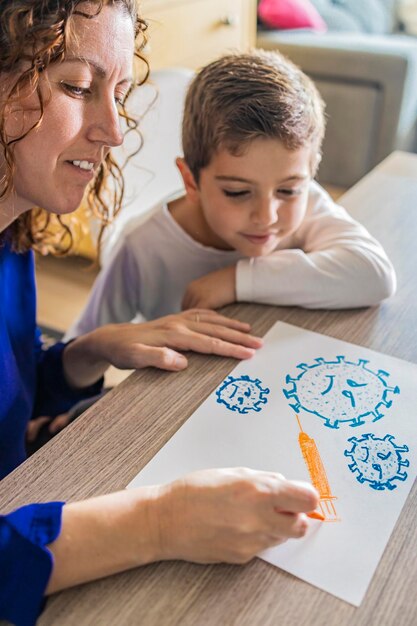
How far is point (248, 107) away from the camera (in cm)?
89

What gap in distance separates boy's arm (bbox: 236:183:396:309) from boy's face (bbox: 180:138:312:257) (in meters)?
0.06

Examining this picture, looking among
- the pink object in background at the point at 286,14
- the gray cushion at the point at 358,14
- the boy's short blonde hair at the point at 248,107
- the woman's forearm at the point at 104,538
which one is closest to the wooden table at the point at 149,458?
the woman's forearm at the point at 104,538

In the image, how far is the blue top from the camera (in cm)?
49

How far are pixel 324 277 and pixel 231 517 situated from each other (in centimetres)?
46

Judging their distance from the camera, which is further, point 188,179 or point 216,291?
point 188,179

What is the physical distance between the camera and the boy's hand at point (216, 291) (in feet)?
2.93

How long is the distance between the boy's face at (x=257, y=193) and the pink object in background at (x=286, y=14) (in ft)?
7.48

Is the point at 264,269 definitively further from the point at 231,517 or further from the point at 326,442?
the point at 231,517

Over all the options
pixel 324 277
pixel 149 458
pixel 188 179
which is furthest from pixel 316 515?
pixel 188 179

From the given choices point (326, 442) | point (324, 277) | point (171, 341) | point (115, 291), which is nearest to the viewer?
point (326, 442)

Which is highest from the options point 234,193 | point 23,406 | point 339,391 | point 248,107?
point 248,107

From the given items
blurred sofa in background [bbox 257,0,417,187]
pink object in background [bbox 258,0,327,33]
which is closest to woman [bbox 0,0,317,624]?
blurred sofa in background [bbox 257,0,417,187]

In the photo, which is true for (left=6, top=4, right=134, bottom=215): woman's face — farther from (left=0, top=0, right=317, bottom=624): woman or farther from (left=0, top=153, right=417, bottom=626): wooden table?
(left=0, top=153, right=417, bottom=626): wooden table

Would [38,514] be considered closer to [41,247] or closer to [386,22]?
[41,247]
